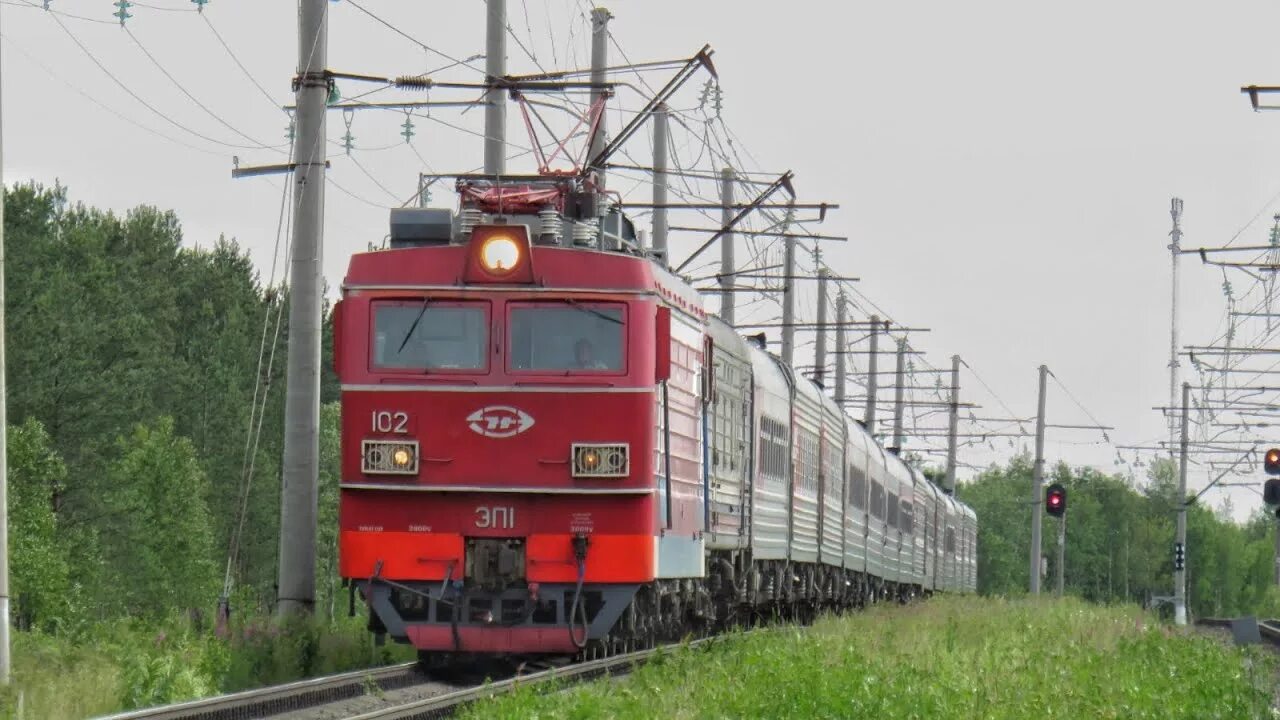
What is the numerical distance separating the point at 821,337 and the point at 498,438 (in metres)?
29.4

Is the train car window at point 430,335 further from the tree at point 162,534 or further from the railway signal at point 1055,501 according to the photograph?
the tree at point 162,534

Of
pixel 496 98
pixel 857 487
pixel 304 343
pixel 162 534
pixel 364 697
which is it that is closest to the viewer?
pixel 364 697

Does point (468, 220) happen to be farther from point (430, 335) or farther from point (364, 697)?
point (364, 697)

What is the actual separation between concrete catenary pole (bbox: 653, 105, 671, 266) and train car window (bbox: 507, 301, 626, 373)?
1040 centimetres

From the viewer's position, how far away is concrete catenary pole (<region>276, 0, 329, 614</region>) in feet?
64.7

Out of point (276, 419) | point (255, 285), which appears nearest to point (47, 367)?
point (276, 419)

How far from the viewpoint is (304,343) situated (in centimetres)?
1980

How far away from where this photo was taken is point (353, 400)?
1641 cm

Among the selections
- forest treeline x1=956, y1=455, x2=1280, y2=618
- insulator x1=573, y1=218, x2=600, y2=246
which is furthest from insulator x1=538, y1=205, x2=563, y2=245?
forest treeline x1=956, y1=455, x2=1280, y2=618

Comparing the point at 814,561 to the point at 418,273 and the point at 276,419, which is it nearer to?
the point at 418,273

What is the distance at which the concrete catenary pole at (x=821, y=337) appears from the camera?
42013 mm

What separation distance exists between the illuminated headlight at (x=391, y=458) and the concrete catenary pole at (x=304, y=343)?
11.6ft

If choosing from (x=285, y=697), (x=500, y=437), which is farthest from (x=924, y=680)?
(x=285, y=697)

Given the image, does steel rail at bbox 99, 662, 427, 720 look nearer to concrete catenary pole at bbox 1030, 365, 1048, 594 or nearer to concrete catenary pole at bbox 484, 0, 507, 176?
concrete catenary pole at bbox 484, 0, 507, 176
